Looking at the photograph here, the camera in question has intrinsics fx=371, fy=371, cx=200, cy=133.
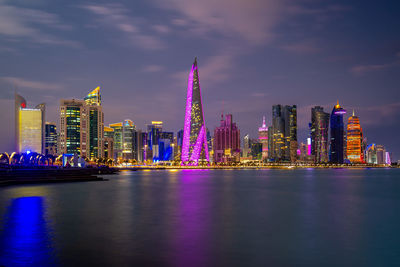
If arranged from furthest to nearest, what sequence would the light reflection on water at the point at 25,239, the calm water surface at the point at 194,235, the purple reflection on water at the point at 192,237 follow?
1. the calm water surface at the point at 194,235
2. the purple reflection on water at the point at 192,237
3. the light reflection on water at the point at 25,239

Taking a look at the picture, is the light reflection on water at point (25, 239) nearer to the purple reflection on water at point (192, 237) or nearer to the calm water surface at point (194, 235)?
the calm water surface at point (194, 235)

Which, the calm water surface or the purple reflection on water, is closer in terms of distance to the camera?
the purple reflection on water

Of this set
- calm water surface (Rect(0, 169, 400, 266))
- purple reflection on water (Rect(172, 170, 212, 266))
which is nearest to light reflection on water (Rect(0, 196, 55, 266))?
calm water surface (Rect(0, 169, 400, 266))

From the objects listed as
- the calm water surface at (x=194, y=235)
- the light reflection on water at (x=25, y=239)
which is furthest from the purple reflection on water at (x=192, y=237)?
the light reflection on water at (x=25, y=239)

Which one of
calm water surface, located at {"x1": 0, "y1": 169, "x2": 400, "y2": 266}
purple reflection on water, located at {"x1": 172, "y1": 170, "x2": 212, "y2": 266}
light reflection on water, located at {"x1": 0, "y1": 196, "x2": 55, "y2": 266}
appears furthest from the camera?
calm water surface, located at {"x1": 0, "y1": 169, "x2": 400, "y2": 266}

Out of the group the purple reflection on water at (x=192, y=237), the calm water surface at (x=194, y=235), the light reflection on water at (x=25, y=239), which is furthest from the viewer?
the calm water surface at (x=194, y=235)

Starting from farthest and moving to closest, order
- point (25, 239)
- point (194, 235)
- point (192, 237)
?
point (194, 235) < point (192, 237) < point (25, 239)

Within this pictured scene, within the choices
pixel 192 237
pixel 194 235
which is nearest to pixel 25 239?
pixel 192 237

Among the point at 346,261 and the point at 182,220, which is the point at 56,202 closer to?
the point at 182,220

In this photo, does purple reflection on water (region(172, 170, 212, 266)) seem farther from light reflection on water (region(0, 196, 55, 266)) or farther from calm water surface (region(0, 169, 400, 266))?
light reflection on water (region(0, 196, 55, 266))

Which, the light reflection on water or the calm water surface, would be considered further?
the calm water surface

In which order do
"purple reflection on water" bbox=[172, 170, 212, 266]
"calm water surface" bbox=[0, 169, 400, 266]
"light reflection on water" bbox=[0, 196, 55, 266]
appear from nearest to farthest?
"light reflection on water" bbox=[0, 196, 55, 266]
"purple reflection on water" bbox=[172, 170, 212, 266]
"calm water surface" bbox=[0, 169, 400, 266]

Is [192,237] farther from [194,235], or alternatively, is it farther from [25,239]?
[25,239]

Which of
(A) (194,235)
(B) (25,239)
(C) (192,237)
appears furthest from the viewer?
(A) (194,235)
